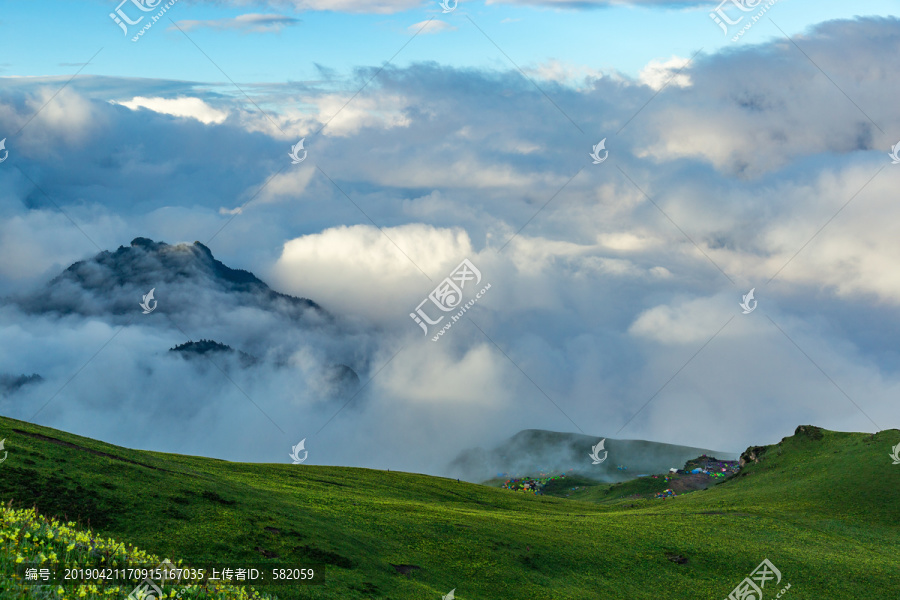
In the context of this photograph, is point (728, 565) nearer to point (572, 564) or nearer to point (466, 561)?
point (572, 564)

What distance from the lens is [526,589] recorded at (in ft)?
135

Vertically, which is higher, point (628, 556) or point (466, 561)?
point (628, 556)

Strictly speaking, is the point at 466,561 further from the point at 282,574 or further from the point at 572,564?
the point at 282,574

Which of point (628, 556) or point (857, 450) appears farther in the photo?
point (857, 450)

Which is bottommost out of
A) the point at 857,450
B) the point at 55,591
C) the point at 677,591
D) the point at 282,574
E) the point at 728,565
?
the point at 55,591

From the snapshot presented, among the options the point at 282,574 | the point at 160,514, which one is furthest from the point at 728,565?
the point at 160,514

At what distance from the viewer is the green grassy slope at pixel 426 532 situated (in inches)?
1331

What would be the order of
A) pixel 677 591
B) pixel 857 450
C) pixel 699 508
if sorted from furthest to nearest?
pixel 857 450
pixel 699 508
pixel 677 591

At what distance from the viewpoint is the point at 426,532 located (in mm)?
47906

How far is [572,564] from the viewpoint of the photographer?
48.2 metres

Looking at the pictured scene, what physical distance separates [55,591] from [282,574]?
16.5 m

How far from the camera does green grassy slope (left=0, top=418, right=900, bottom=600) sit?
33.8 m

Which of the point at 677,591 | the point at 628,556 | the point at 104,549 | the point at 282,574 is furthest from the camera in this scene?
the point at 628,556

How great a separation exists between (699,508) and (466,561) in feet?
183
